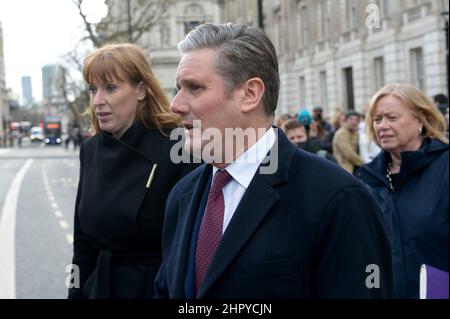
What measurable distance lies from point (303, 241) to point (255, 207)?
0.57 ft

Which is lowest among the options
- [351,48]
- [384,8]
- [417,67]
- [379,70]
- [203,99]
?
[203,99]

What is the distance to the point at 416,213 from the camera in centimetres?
418

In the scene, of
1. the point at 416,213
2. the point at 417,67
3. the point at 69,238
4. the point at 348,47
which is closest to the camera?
the point at 416,213

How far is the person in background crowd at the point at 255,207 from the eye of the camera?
7.20 feet

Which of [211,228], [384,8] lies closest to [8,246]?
[211,228]

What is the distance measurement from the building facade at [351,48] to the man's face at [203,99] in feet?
48.3

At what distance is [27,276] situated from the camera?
9617mm

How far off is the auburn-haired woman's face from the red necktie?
4.91 feet

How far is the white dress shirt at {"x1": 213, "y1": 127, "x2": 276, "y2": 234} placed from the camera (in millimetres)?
2404

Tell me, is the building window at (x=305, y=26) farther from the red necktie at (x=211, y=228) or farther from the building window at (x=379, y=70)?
the red necktie at (x=211, y=228)

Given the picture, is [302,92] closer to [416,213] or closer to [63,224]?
[63,224]

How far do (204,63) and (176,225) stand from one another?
0.58 m
